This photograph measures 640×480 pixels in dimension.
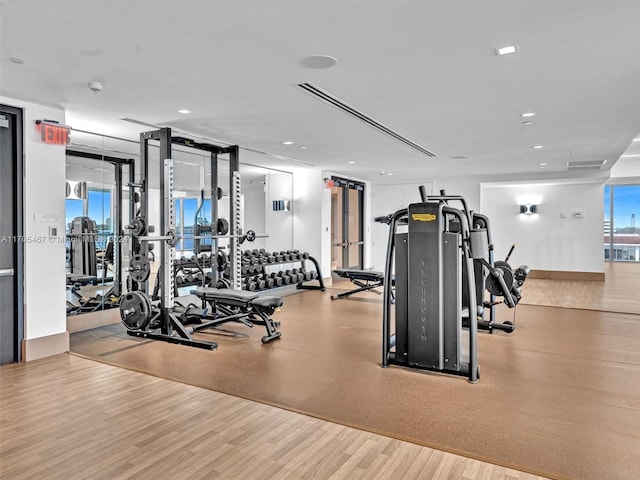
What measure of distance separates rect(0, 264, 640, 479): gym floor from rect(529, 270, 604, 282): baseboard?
5.47 metres

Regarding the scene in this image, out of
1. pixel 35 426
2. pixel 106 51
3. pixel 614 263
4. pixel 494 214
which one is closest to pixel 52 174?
pixel 106 51

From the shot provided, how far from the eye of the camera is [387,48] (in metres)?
2.89

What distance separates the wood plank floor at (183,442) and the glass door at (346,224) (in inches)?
277

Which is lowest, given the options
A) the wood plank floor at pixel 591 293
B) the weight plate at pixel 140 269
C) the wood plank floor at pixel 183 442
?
the wood plank floor at pixel 183 442

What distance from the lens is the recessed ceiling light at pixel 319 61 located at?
119 inches

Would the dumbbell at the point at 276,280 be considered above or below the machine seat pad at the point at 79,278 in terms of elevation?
below

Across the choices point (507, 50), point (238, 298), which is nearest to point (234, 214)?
point (238, 298)

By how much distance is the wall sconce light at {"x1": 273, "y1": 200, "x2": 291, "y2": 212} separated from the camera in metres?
8.78

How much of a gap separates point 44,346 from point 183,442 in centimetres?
246

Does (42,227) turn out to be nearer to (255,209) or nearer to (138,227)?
(138,227)

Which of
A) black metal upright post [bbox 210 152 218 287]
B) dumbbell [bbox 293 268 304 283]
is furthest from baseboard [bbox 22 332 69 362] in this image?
dumbbell [bbox 293 268 304 283]

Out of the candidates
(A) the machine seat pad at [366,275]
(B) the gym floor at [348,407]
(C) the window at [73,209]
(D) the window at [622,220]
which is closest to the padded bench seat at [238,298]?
(B) the gym floor at [348,407]

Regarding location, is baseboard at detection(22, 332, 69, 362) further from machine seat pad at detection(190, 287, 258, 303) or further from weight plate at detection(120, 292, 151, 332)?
machine seat pad at detection(190, 287, 258, 303)

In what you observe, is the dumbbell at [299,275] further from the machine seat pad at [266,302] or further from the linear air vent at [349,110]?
the machine seat pad at [266,302]
